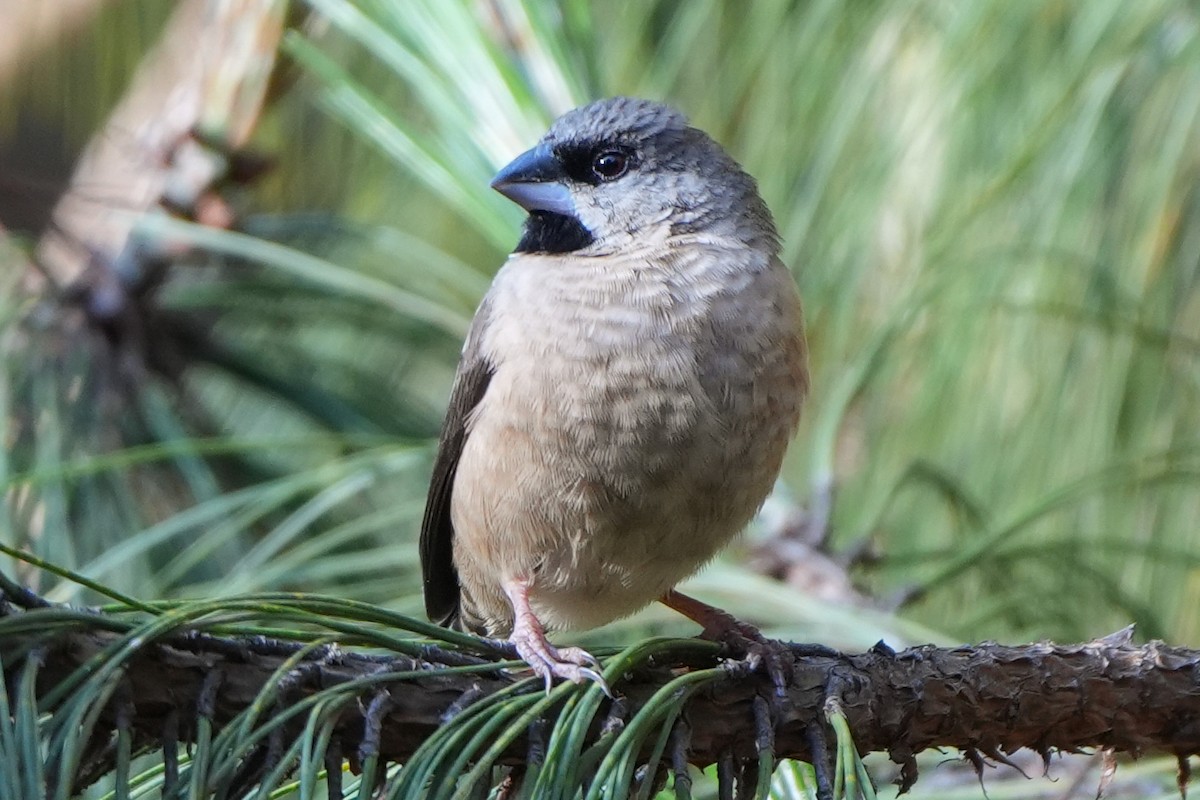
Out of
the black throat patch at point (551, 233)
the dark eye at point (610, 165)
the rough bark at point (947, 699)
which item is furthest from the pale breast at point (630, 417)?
the rough bark at point (947, 699)

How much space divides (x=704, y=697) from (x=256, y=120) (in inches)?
80.2

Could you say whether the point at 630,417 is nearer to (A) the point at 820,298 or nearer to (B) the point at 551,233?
(B) the point at 551,233

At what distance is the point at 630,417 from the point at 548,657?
1.69ft

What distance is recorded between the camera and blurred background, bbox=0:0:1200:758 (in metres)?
2.53

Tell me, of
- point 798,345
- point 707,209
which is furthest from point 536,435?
point 707,209

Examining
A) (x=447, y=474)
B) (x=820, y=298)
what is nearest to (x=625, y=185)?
(x=820, y=298)

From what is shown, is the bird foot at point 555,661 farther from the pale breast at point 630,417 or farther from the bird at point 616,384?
the pale breast at point 630,417

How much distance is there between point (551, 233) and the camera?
8.34 feet

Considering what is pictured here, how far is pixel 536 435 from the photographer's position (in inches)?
86.4

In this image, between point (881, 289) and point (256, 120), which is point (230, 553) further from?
point (881, 289)

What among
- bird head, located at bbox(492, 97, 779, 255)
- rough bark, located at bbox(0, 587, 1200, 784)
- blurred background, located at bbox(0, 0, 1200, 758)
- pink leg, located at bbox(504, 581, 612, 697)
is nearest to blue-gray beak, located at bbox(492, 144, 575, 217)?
bird head, located at bbox(492, 97, 779, 255)

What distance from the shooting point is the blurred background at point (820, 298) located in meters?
2.53

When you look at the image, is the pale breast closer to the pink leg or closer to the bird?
the bird

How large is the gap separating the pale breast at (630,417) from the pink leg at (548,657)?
180 mm
